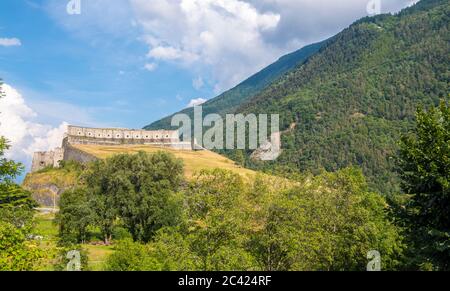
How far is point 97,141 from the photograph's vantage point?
157m

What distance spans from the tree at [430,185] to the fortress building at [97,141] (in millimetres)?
108001

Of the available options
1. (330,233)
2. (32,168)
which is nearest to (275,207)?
(330,233)

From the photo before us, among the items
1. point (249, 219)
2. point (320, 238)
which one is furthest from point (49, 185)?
point (320, 238)

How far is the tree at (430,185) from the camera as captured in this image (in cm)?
2350

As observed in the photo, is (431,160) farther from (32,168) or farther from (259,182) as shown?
(32,168)

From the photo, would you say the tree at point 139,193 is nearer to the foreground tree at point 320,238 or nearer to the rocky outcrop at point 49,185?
the foreground tree at point 320,238

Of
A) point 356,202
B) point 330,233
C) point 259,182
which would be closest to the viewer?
point 330,233

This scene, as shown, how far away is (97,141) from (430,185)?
5663 inches

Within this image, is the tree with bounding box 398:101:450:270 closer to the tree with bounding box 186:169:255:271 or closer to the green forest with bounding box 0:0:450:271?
the green forest with bounding box 0:0:450:271

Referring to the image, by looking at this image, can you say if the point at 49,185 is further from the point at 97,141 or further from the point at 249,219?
the point at 249,219

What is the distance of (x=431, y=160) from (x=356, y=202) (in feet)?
62.0
